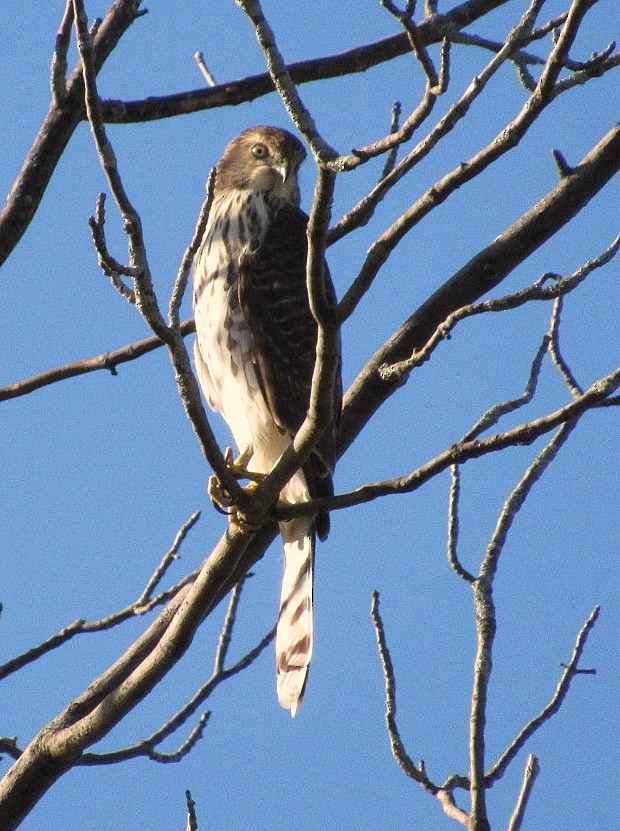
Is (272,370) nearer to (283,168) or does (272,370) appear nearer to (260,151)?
(283,168)

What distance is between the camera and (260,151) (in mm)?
4777

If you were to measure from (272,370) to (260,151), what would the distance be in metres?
1.27

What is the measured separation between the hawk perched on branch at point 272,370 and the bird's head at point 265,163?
0.47 metres

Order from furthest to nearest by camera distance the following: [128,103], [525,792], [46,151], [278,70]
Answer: [128,103], [46,151], [525,792], [278,70]

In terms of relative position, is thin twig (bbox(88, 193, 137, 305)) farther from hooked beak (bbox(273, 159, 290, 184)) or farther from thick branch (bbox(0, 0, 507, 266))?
hooked beak (bbox(273, 159, 290, 184))

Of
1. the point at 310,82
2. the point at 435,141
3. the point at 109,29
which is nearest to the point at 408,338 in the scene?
the point at 310,82

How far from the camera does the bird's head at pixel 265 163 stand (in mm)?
4633

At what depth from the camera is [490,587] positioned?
113 inches

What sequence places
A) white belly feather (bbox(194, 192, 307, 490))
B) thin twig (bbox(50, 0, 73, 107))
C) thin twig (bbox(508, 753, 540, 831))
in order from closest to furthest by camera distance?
thin twig (bbox(508, 753, 540, 831)) < thin twig (bbox(50, 0, 73, 107)) < white belly feather (bbox(194, 192, 307, 490))

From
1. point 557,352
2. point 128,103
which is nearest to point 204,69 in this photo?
point 128,103

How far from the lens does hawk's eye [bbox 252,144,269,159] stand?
476 centimetres

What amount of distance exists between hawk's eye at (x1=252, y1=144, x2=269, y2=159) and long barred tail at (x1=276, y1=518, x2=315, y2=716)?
1.58m

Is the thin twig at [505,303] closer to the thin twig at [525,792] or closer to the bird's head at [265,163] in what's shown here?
the thin twig at [525,792]

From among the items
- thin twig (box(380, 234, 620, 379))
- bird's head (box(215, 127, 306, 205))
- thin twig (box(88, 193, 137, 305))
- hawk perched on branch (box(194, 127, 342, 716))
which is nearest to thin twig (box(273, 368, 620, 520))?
thin twig (box(380, 234, 620, 379))
